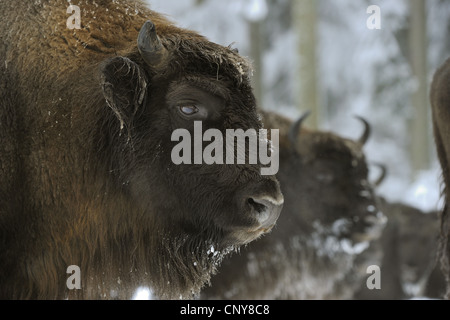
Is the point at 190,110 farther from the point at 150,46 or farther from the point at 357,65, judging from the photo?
the point at 357,65

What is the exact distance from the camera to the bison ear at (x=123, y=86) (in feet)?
10.3

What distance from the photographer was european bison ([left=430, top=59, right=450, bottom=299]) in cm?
429

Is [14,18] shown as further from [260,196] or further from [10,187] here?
[260,196]

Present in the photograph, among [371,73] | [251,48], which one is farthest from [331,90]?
[251,48]

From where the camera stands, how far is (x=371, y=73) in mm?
18141

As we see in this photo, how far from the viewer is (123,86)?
3.20m

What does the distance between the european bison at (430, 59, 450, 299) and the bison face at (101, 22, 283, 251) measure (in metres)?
1.77

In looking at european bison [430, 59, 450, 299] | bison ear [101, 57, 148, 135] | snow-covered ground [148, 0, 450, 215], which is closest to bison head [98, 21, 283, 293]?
bison ear [101, 57, 148, 135]

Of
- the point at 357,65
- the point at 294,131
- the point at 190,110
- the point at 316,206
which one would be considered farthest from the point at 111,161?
the point at 357,65

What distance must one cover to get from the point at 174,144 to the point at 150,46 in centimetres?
58

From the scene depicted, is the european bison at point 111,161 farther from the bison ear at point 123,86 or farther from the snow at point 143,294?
the snow at point 143,294

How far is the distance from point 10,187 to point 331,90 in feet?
56.0

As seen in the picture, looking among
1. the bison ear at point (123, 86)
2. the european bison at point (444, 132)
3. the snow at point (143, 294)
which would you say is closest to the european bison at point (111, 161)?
the bison ear at point (123, 86)

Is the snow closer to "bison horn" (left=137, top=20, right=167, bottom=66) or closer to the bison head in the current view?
the bison head
